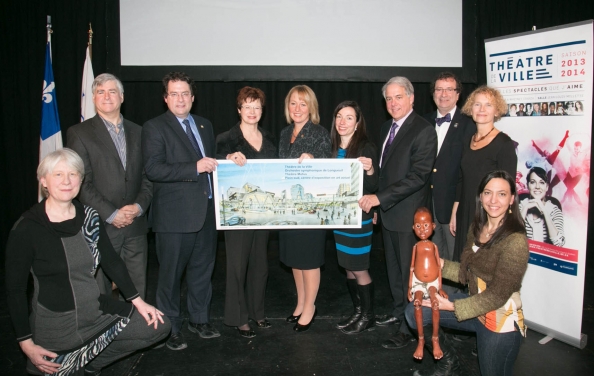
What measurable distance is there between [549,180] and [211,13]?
375 cm

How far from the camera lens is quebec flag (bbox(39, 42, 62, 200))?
4.68 m

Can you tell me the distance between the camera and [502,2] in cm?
542

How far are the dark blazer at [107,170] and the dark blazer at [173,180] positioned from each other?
0.16 meters

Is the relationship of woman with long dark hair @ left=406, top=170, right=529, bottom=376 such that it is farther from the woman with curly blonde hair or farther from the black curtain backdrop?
the black curtain backdrop

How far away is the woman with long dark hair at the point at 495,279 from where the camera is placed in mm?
2219

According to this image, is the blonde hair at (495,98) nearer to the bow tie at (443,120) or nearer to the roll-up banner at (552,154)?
the bow tie at (443,120)

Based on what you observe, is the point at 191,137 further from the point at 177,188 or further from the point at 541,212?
the point at 541,212

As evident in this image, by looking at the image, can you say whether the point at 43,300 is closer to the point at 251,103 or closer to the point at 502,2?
the point at 251,103

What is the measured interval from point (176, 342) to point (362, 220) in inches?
62.9

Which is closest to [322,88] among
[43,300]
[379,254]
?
[379,254]

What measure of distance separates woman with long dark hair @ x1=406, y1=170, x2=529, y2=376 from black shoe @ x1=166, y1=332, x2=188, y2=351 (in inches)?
70.2

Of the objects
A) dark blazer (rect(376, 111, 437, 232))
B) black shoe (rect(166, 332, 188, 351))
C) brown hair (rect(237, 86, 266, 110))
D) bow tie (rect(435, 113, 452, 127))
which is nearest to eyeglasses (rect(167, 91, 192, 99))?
brown hair (rect(237, 86, 266, 110))

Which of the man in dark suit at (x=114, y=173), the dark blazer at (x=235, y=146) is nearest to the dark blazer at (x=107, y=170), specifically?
the man in dark suit at (x=114, y=173)

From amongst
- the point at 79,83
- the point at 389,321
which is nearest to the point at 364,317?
the point at 389,321
